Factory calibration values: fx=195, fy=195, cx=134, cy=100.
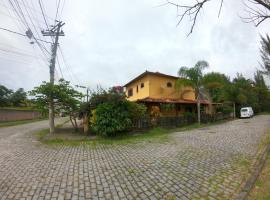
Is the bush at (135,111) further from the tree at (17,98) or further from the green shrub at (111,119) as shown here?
the tree at (17,98)

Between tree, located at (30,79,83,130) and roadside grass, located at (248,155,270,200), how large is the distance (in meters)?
12.4

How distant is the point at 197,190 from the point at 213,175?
1.16 m

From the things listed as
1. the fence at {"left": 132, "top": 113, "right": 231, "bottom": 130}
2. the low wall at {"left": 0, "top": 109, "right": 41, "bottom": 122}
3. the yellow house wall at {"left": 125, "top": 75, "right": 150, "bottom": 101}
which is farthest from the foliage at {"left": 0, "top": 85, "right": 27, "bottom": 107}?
the fence at {"left": 132, "top": 113, "right": 231, "bottom": 130}

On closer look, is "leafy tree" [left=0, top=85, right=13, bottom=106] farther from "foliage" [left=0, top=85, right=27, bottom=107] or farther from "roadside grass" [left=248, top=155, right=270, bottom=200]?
"roadside grass" [left=248, top=155, right=270, bottom=200]

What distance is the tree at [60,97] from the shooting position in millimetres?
14109

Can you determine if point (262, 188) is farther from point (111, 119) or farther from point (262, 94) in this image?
point (262, 94)

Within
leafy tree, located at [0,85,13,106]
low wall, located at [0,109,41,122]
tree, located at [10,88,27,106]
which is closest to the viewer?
low wall, located at [0,109,41,122]

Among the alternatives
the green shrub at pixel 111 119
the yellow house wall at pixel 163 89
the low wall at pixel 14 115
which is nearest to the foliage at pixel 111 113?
the green shrub at pixel 111 119

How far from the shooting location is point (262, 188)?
14.5 feet

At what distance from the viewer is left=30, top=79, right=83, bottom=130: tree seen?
1411 centimetres

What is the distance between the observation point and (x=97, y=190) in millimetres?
4262

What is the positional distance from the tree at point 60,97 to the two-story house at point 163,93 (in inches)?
260

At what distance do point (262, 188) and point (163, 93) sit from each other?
18344mm

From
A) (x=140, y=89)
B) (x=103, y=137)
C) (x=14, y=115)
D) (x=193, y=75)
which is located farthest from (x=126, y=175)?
(x=14, y=115)
